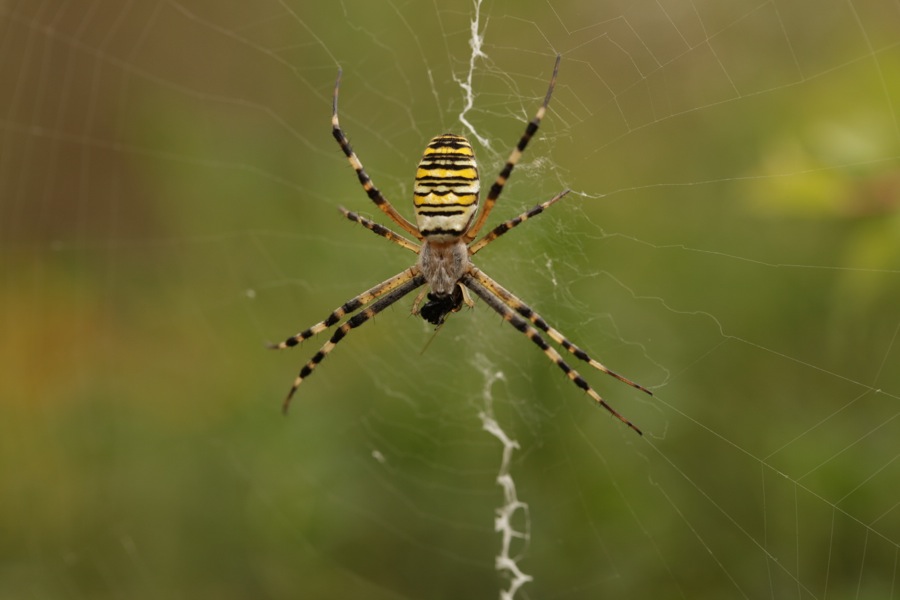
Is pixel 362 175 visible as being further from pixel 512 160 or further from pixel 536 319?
pixel 536 319

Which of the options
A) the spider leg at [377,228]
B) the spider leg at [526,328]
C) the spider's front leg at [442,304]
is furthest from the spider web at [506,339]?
the spider leg at [377,228]

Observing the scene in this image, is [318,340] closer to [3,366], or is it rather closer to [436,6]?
[436,6]

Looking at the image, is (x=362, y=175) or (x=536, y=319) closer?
(x=536, y=319)

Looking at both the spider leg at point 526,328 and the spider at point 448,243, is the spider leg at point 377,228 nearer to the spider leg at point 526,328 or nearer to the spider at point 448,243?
the spider at point 448,243

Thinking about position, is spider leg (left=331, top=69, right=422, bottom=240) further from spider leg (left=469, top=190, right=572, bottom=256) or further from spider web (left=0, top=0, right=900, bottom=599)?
spider web (left=0, top=0, right=900, bottom=599)

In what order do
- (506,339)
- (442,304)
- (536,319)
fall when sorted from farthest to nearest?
(506,339) → (442,304) → (536,319)

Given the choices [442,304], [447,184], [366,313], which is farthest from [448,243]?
[366,313]

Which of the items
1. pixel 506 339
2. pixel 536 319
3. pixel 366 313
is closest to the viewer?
pixel 536 319

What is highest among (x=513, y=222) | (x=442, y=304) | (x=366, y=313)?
(x=513, y=222)
